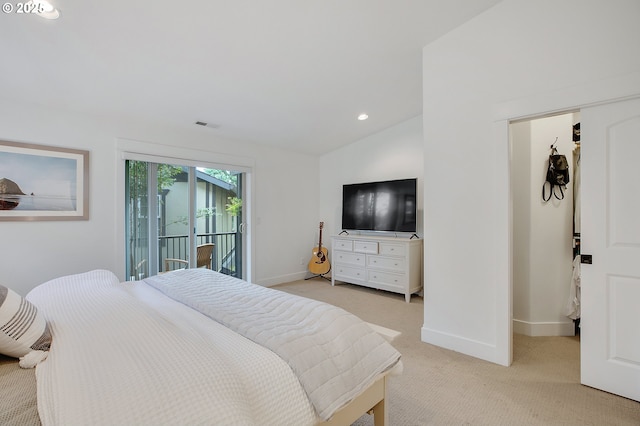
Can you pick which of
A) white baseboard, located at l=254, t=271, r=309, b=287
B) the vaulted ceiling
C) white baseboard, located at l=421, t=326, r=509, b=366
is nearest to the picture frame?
the vaulted ceiling

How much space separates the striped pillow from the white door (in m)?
3.01

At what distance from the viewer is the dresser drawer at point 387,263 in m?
4.04

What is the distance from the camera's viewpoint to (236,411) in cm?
85

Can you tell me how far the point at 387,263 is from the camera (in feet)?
13.8

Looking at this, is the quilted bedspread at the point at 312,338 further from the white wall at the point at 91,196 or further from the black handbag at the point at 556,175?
the black handbag at the point at 556,175

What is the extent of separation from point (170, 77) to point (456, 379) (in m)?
3.45

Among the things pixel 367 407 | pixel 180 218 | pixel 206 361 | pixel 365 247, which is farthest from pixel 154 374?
pixel 365 247

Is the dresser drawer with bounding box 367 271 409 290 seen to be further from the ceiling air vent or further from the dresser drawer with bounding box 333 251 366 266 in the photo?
the ceiling air vent

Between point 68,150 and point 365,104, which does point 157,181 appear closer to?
point 68,150

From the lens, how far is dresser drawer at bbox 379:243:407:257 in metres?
4.01

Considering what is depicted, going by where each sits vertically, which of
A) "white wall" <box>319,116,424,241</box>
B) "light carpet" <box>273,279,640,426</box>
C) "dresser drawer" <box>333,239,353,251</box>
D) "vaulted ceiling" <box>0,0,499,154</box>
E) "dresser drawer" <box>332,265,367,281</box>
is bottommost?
"light carpet" <box>273,279,640,426</box>

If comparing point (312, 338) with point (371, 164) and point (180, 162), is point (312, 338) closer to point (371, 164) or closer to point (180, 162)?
point (180, 162)

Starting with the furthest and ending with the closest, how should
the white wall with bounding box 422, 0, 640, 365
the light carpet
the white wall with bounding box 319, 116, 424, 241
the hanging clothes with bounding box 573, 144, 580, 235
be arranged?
the white wall with bounding box 319, 116, 424, 241 < the hanging clothes with bounding box 573, 144, 580, 235 < the white wall with bounding box 422, 0, 640, 365 < the light carpet

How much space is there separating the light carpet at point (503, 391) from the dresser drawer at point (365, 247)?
1624 mm
